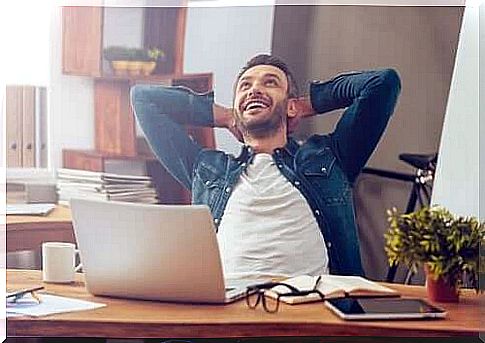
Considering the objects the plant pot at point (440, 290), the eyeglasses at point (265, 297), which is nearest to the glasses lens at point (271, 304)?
the eyeglasses at point (265, 297)

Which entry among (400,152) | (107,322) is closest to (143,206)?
(107,322)

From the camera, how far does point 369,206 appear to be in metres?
2.29

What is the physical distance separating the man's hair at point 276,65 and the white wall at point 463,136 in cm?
43

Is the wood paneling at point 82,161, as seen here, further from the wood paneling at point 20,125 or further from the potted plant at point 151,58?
the potted plant at point 151,58

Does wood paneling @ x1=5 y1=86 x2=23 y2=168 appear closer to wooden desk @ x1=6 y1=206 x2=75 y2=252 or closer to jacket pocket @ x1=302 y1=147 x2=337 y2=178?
wooden desk @ x1=6 y1=206 x2=75 y2=252

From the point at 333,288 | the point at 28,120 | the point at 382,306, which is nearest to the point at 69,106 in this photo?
the point at 28,120

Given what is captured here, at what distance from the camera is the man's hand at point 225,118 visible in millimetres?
2264

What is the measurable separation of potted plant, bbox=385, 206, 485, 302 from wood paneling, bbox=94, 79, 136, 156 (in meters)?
0.74

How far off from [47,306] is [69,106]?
1.73ft

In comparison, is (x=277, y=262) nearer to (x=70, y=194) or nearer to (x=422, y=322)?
(x=422, y=322)

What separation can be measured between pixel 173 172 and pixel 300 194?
350 mm

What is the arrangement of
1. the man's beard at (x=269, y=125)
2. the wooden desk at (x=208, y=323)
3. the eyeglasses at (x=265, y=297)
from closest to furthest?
the wooden desk at (x=208, y=323), the eyeglasses at (x=265, y=297), the man's beard at (x=269, y=125)

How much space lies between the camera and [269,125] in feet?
7.49

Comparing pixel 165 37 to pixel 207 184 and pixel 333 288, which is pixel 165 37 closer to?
pixel 207 184
